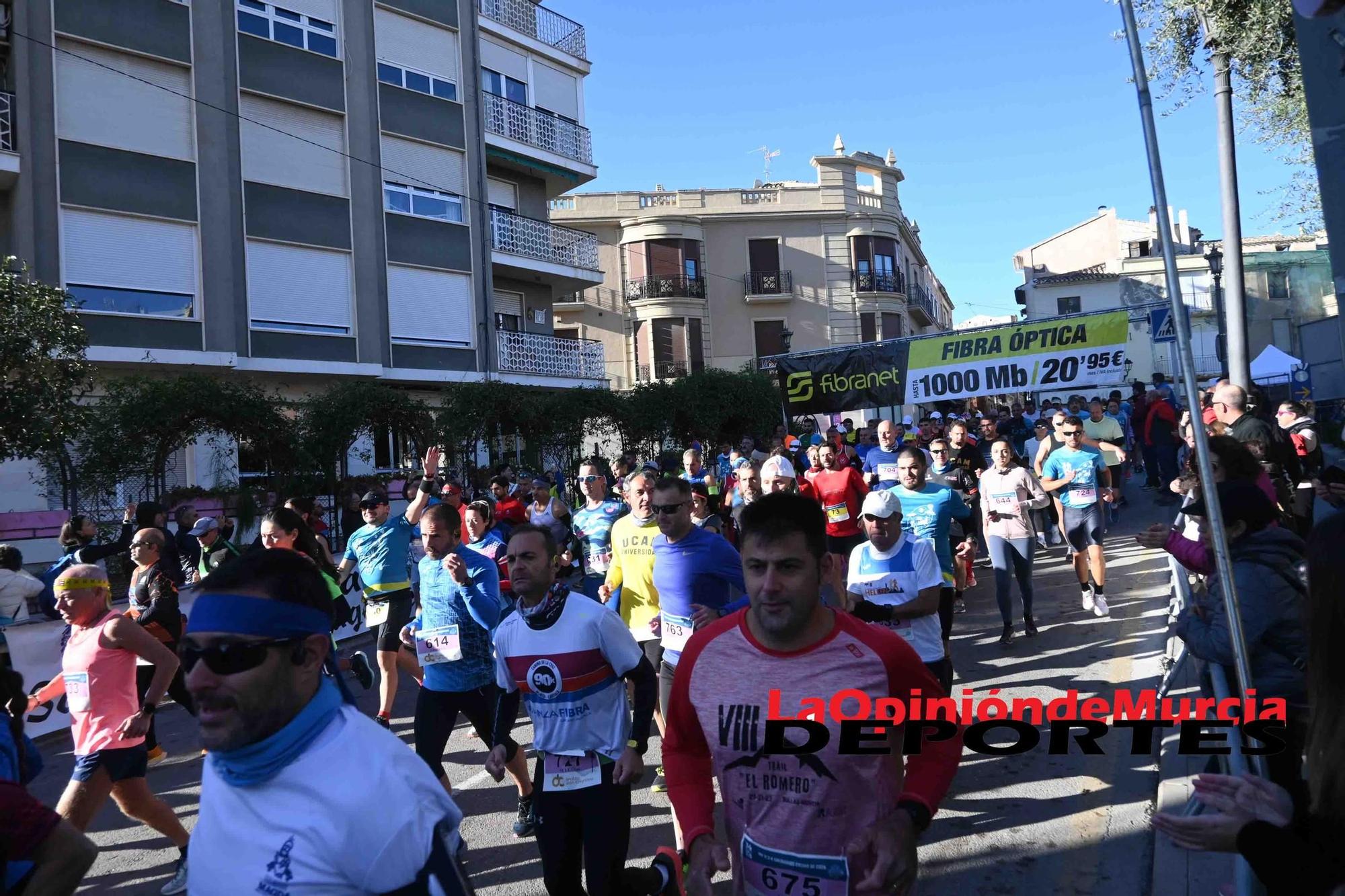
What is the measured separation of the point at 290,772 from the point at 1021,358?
15011 mm

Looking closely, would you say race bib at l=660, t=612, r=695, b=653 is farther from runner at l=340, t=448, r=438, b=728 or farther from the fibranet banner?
the fibranet banner

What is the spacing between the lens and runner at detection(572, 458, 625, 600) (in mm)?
9531

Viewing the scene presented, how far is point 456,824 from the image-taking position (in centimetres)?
204

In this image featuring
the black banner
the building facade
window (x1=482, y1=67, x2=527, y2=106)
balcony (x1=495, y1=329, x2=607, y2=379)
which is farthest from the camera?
window (x1=482, y1=67, x2=527, y2=106)

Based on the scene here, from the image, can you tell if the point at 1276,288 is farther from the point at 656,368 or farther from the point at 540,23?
the point at 540,23

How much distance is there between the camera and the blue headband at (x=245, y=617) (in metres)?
2.09

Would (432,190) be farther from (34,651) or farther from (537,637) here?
(537,637)

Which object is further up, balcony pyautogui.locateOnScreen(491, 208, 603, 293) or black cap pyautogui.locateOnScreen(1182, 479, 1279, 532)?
balcony pyautogui.locateOnScreen(491, 208, 603, 293)

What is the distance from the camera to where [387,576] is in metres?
8.22

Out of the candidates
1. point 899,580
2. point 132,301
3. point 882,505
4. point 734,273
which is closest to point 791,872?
point 899,580

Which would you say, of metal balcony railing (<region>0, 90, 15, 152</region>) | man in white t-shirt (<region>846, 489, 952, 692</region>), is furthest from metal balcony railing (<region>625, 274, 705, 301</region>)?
man in white t-shirt (<region>846, 489, 952, 692</region>)

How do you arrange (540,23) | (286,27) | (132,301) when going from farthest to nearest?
(540,23), (286,27), (132,301)

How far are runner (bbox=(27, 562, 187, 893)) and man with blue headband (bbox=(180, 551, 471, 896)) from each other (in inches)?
139

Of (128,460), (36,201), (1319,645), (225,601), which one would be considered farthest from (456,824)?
(36,201)
